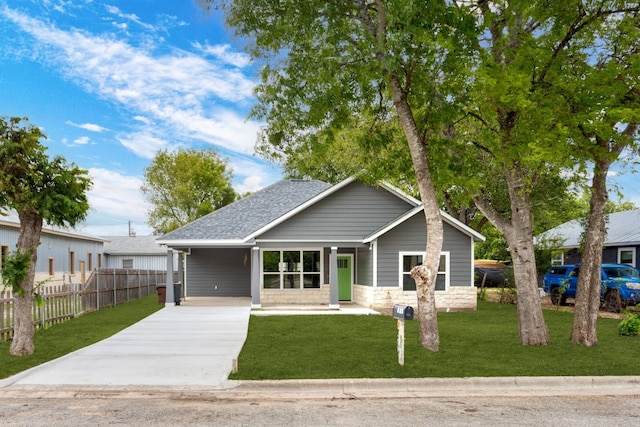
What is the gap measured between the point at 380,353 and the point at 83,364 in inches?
225

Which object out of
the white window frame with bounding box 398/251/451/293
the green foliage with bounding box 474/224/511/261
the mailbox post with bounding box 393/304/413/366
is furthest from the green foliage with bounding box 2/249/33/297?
the green foliage with bounding box 474/224/511/261

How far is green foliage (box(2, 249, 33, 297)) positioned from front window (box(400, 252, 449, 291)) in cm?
1346

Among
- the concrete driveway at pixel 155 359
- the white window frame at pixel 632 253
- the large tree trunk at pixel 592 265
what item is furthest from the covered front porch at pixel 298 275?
the white window frame at pixel 632 253

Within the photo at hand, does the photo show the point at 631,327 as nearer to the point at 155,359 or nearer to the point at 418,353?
the point at 418,353

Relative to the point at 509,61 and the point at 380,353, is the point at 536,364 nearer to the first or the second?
the point at 380,353

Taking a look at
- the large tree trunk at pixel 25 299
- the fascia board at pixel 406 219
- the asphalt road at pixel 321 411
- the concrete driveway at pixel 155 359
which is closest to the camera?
the asphalt road at pixel 321 411

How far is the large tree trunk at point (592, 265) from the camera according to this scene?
11375 mm

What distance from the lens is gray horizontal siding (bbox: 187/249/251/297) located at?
26.1 meters

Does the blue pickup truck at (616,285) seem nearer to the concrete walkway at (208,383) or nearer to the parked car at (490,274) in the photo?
the parked car at (490,274)

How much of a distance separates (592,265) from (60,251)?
108ft

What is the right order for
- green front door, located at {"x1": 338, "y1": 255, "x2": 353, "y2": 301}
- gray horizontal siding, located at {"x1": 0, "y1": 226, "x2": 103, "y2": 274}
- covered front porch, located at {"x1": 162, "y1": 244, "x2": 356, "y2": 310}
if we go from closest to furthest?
covered front porch, located at {"x1": 162, "y1": 244, "x2": 356, "y2": 310} → green front door, located at {"x1": 338, "y1": 255, "x2": 353, "y2": 301} → gray horizontal siding, located at {"x1": 0, "y1": 226, "x2": 103, "y2": 274}

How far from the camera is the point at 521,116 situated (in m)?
11.5

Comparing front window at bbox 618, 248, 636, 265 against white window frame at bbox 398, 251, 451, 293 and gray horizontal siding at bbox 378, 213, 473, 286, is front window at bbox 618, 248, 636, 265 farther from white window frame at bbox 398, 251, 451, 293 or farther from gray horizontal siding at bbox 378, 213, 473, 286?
white window frame at bbox 398, 251, 451, 293

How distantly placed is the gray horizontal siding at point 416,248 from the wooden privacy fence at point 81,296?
11.0 metres
